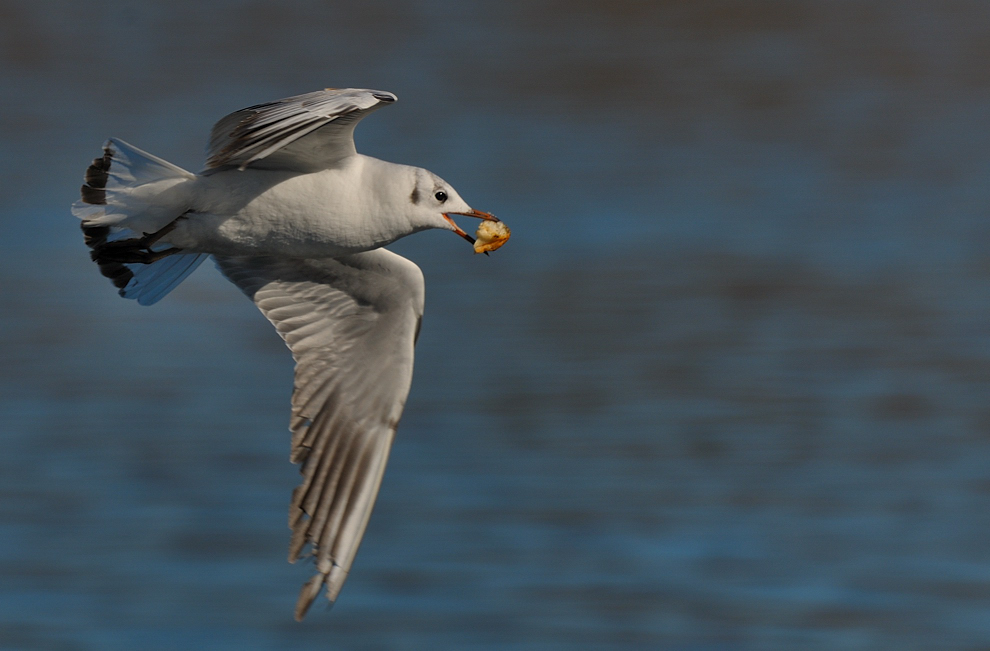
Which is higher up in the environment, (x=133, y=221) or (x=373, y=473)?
(x=133, y=221)

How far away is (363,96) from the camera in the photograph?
11.7ft

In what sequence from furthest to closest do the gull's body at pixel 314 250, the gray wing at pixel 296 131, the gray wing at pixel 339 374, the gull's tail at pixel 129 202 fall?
the gray wing at pixel 339 374 → the gull's tail at pixel 129 202 → the gull's body at pixel 314 250 → the gray wing at pixel 296 131

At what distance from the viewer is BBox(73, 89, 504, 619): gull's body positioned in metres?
3.89

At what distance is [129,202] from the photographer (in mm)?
4020

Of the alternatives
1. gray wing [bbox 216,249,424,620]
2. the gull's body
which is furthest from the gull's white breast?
gray wing [bbox 216,249,424,620]

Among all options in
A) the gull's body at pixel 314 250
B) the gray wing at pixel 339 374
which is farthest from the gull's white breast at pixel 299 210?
the gray wing at pixel 339 374

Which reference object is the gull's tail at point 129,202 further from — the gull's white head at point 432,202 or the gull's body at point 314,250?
the gull's white head at point 432,202

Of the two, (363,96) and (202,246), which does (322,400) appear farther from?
(363,96)

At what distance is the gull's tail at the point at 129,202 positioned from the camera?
4004mm

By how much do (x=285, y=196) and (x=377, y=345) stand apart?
2.41ft

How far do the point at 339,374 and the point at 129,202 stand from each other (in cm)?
89

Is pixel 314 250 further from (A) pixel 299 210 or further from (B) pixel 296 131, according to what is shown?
(B) pixel 296 131

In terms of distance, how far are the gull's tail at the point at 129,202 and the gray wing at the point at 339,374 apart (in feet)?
1.79

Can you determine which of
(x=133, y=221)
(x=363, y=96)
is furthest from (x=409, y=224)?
(x=133, y=221)
